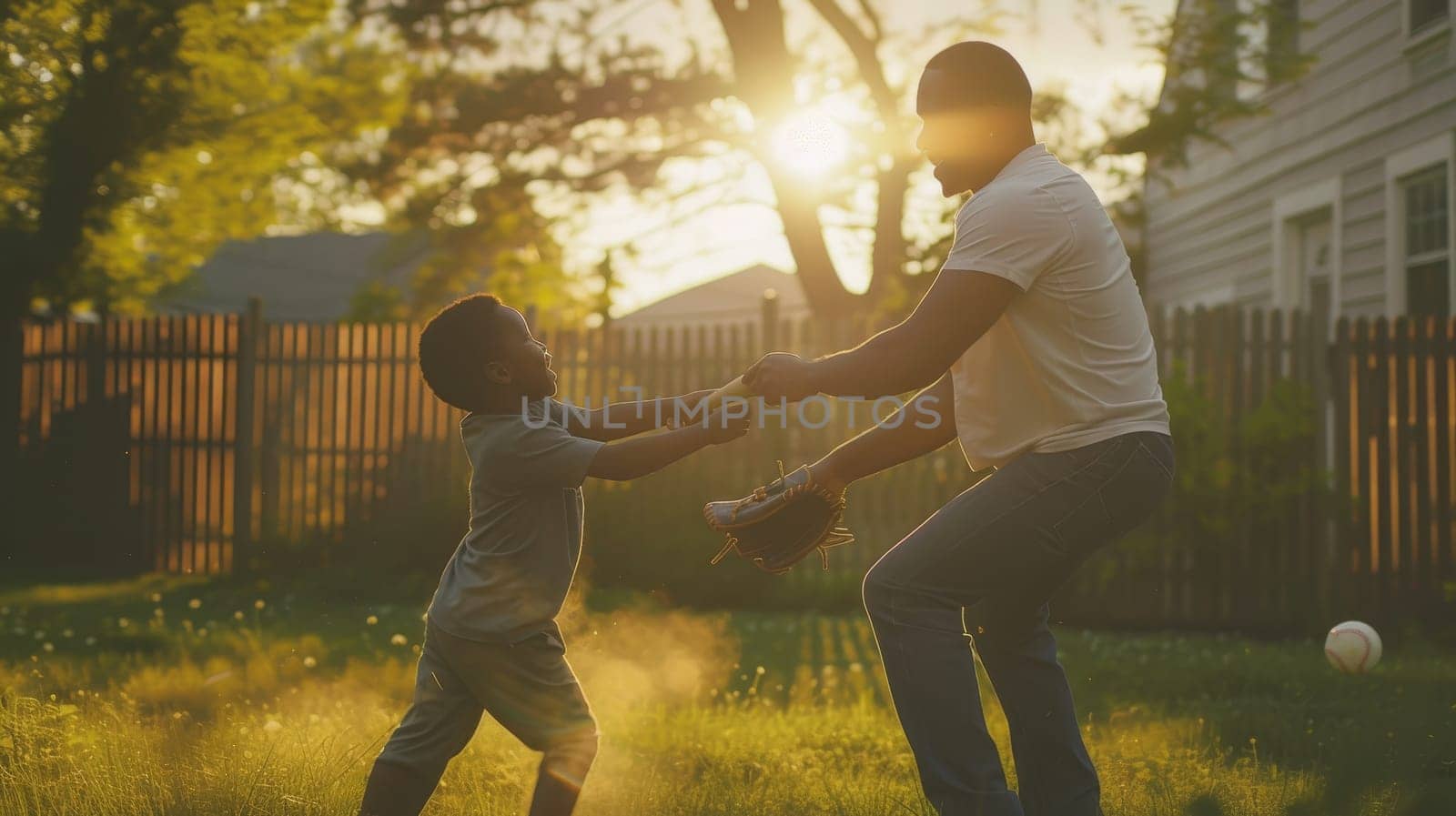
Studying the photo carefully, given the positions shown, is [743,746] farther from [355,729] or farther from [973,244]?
[973,244]

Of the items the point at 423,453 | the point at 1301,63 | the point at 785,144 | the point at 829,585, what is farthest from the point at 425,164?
the point at 1301,63

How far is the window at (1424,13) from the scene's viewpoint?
1116cm

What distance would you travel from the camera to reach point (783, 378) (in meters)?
3.44

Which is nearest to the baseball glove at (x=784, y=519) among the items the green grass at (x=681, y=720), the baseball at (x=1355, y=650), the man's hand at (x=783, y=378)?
the man's hand at (x=783, y=378)

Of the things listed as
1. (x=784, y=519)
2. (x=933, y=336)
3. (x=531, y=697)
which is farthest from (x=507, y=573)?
(x=933, y=336)

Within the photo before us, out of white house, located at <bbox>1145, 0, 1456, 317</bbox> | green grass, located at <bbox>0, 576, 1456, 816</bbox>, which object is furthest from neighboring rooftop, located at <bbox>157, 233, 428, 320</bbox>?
green grass, located at <bbox>0, 576, 1456, 816</bbox>

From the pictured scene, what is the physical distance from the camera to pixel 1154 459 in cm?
324

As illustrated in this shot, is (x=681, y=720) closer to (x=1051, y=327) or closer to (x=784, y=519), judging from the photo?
(x=784, y=519)

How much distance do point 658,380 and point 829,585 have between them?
7.18ft

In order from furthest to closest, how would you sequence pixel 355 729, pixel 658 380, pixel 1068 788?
→ pixel 658 380
pixel 355 729
pixel 1068 788

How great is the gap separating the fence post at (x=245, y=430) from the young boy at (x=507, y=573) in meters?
8.92

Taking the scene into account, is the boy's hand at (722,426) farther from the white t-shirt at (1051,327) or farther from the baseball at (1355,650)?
the baseball at (1355,650)

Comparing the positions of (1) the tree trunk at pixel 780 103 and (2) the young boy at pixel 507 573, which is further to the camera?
(1) the tree trunk at pixel 780 103

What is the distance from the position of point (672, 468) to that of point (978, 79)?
7027mm
